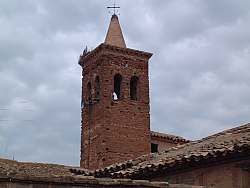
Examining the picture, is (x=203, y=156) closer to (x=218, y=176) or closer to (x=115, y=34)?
(x=218, y=176)

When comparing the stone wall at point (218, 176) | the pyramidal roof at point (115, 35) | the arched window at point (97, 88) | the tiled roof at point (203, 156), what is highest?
the pyramidal roof at point (115, 35)

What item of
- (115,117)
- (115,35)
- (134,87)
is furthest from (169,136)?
(115,35)

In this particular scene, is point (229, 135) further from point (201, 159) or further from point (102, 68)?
point (102, 68)

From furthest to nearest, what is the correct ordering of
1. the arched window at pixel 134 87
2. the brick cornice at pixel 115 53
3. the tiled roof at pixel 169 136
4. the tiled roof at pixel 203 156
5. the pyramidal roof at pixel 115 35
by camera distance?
the tiled roof at pixel 169 136 < the pyramidal roof at pixel 115 35 < the arched window at pixel 134 87 < the brick cornice at pixel 115 53 < the tiled roof at pixel 203 156

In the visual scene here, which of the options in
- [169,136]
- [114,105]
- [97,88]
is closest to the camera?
[114,105]

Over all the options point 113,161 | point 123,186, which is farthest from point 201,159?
point 113,161

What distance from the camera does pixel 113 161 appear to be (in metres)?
25.9

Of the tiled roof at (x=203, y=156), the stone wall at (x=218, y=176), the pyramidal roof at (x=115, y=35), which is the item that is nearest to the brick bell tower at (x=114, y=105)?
the pyramidal roof at (x=115, y=35)

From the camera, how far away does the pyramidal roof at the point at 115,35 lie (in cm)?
2867

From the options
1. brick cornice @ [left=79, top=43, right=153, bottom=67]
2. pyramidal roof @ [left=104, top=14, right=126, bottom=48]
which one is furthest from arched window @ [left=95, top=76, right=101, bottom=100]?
pyramidal roof @ [left=104, top=14, right=126, bottom=48]

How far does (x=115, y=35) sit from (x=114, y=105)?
171 inches

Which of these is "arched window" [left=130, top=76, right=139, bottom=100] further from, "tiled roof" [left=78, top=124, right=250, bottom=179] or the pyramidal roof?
"tiled roof" [left=78, top=124, right=250, bottom=179]

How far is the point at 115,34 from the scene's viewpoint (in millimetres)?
29391

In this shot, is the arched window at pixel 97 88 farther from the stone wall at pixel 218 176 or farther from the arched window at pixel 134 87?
the stone wall at pixel 218 176
